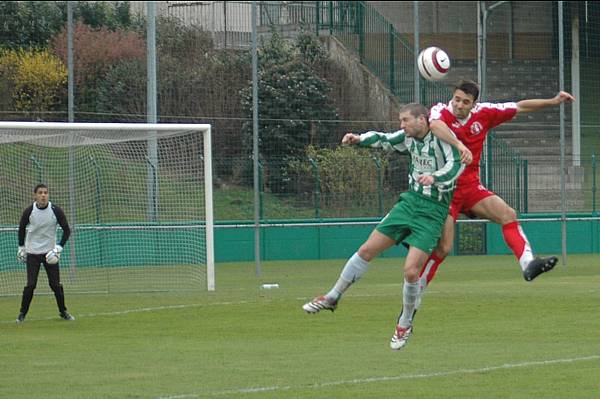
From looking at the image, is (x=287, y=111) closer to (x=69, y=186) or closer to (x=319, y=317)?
(x=69, y=186)

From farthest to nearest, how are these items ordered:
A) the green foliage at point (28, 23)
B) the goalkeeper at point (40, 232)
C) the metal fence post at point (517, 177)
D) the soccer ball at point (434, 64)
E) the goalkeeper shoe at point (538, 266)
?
the metal fence post at point (517, 177), the green foliage at point (28, 23), the goalkeeper at point (40, 232), the soccer ball at point (434, 64), the goalkeeper shoe at point (538, 266)

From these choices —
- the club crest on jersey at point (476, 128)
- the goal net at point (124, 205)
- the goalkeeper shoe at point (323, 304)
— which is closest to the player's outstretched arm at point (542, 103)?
the club crest on jersey at point (476, 128)

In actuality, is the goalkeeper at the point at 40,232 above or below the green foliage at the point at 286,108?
below

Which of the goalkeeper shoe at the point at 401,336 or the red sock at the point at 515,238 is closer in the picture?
the red sock at the point at 515,238

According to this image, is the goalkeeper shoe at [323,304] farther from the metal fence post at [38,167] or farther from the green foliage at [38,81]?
the green foliage at [38,81]

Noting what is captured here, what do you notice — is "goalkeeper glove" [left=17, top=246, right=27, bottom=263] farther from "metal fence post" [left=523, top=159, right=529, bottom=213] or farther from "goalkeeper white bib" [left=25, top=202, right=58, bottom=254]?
"metal fence post" [left=523, top=159, right=529, bottom=213]

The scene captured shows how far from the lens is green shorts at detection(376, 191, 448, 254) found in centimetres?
1241

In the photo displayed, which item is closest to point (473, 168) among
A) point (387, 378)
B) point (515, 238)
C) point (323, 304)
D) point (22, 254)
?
point (515, 238)

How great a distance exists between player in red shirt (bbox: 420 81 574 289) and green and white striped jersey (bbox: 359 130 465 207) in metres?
0.30

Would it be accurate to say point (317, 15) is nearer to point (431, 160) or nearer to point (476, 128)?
point (476, 128)

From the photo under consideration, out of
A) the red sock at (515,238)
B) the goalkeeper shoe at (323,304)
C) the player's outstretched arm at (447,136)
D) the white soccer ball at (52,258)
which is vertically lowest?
the goalkeeper shoe at (323,304)

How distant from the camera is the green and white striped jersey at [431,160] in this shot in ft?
40.9

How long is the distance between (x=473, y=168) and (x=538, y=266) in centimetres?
132

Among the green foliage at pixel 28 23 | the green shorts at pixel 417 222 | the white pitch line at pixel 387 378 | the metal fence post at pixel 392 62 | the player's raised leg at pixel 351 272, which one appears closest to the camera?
the white pitch line at pixel 387 378
